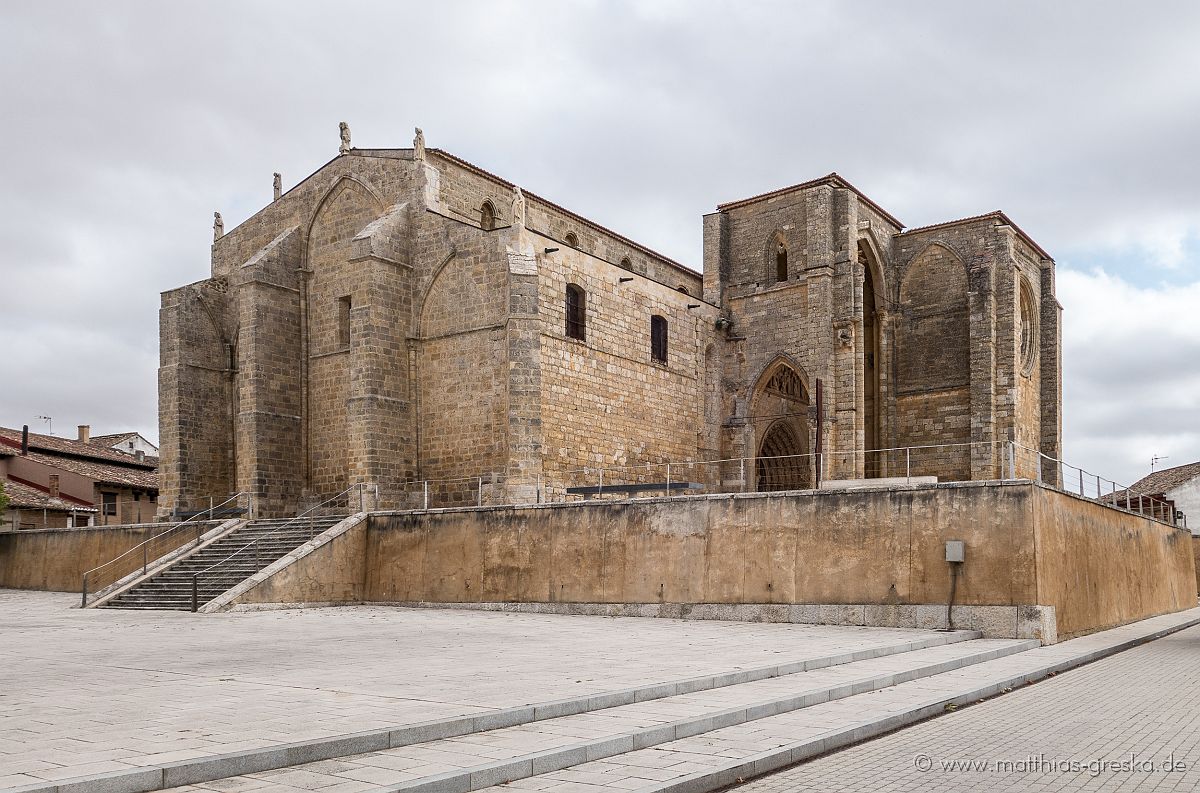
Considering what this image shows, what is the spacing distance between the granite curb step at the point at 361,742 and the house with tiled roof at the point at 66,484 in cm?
2801

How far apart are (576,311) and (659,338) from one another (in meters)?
3.81

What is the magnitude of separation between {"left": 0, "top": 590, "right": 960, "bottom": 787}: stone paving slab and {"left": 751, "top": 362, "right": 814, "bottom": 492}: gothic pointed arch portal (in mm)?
14996

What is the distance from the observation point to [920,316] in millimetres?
33156

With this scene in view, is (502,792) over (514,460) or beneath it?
beneath

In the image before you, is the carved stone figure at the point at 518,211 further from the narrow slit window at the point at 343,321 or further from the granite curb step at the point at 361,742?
the granite curb step at the point at 361,742

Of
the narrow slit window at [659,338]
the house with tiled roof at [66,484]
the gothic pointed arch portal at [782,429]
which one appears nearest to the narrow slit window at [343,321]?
the narrow slit window at [659,338]

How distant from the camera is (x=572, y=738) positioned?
Result: 21.9ft

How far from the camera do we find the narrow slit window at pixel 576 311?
26438 mm

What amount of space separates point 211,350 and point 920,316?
2168cm

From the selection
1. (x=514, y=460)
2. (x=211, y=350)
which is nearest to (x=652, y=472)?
(x=514, y=460)

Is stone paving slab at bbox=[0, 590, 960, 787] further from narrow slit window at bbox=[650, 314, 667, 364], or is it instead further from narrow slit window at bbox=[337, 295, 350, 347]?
narrow slit window at bbox=[650, 314, 667, 364]

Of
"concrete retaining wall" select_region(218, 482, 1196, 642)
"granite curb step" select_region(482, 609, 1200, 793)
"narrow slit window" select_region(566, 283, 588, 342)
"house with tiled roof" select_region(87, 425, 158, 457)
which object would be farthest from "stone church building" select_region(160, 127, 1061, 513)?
"house with tiled roof" select_region(87, 425, 158, 457)

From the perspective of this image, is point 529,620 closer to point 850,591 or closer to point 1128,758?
point 850,591

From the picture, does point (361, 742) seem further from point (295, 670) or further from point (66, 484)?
point (66, 484)
